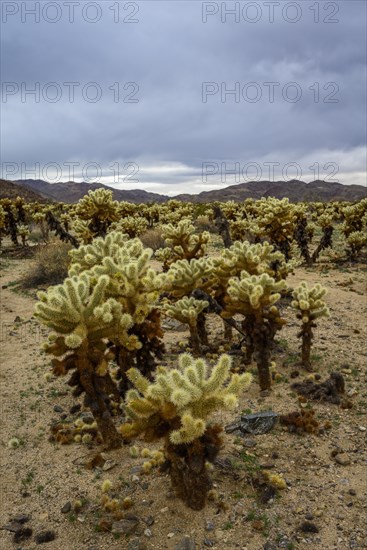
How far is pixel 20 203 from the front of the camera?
82.0 feet

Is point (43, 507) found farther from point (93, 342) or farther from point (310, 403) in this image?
→ point (310, 403)

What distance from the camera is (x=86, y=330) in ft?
16.2

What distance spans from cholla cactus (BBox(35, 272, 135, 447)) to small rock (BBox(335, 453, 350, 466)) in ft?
8.98

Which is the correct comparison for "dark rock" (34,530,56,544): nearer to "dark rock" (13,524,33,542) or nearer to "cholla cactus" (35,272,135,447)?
"dark rock" (13,524,33,542)

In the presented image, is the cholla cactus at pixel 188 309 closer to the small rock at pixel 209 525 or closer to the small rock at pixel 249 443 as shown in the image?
the small rock at pixel 249 443

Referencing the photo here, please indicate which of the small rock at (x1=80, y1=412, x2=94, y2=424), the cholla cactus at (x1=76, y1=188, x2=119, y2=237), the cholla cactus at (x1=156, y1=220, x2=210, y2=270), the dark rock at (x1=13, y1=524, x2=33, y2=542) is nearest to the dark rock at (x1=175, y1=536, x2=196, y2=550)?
the dark rock at (x1=13, y1=524, x2=33, y2=542)

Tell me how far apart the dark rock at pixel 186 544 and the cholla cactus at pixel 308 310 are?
4204mm

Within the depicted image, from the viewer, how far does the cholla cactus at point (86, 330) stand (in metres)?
4.73

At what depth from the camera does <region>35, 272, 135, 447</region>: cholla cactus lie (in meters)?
4.73

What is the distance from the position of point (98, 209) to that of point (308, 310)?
25.5ft

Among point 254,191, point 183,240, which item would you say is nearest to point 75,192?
point 254,191

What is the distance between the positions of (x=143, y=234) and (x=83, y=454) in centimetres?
1822

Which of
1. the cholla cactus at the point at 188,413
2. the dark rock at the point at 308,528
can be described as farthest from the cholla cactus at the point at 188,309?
the dark rock at the point at 308,528

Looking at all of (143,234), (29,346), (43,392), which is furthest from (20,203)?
A: (43,392)
